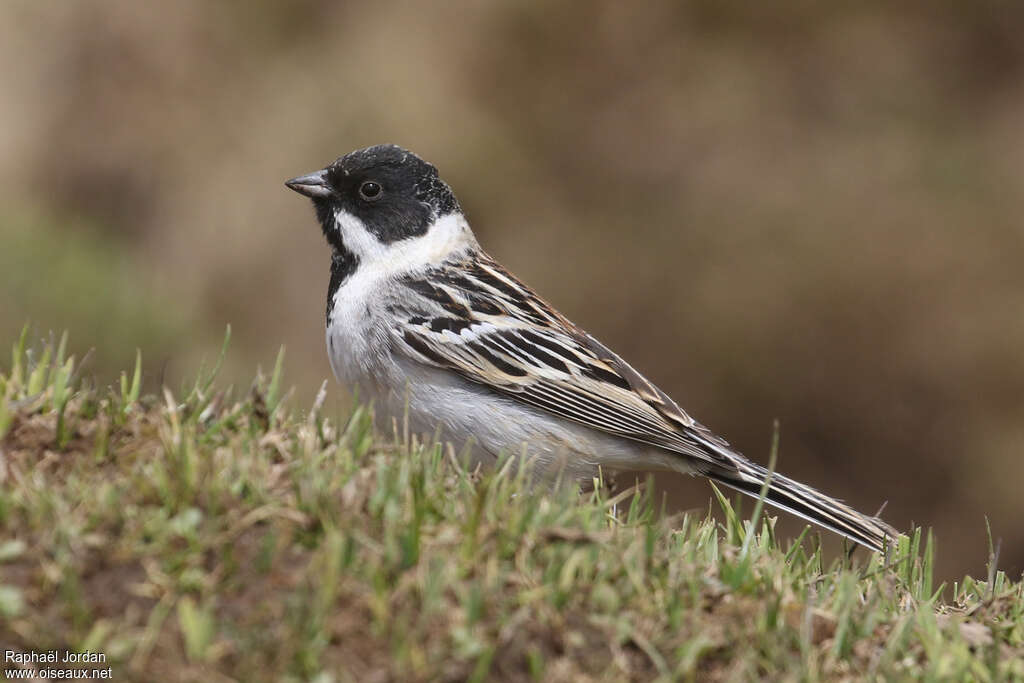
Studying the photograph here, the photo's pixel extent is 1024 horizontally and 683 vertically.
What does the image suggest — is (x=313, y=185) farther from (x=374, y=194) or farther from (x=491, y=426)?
(x=491, y=426)

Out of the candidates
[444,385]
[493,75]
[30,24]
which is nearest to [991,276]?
[493,75]

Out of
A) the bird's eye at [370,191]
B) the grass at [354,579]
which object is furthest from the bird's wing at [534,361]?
the grass at [354,579]

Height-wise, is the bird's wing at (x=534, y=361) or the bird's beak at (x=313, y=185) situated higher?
the bird's beak at (x=313, y=185)

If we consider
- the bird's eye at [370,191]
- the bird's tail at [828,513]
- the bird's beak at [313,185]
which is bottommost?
the bird's tail at [828,513]

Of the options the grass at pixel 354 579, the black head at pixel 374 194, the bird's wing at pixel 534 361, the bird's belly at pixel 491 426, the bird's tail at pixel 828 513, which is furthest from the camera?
the black head at pixel 374 194

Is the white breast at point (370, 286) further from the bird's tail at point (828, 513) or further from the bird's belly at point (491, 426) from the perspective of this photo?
the bird's tail at point (828, 513)

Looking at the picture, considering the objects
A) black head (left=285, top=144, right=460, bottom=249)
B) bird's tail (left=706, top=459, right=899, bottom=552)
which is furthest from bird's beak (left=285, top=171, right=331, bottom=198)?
bird's tail (left=706, top=459, right=899, bottom=552)
